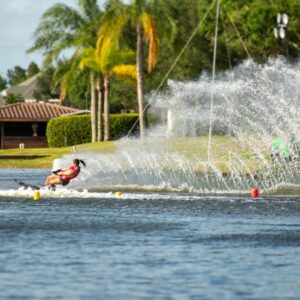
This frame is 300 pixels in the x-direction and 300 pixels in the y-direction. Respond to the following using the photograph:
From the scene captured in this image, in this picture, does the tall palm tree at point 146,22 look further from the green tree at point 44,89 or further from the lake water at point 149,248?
the green tree at point 44,89

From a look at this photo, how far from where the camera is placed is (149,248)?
28.8 m

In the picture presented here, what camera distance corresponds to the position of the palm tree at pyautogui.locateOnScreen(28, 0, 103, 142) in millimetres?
93625

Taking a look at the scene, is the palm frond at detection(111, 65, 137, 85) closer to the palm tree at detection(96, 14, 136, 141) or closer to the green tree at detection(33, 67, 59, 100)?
the palm tree at detection(96, 14, 136, 141)

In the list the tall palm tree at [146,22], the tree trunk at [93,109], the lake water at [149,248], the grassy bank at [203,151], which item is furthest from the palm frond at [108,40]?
the lake water at [149,248]

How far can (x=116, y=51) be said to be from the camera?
290 feet

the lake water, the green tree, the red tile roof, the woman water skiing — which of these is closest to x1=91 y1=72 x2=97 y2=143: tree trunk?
the red tile roof

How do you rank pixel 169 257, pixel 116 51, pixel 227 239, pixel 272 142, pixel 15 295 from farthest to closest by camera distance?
1. pixel 116 51
2. pixel 272 142
3. pixel 227 239
4. pixel 169 257
5. pixel 15 295

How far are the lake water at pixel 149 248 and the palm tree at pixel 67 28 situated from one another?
50170 millimetres

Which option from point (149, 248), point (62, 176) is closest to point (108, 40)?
point (62, 176)

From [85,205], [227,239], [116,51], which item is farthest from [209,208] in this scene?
[116,51]

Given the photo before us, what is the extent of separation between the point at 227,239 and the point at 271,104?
34839 millimetres

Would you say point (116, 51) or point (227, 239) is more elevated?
point (116, 51)

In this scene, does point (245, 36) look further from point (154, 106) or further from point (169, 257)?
point (169, 257)

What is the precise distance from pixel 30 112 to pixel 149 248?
85503 mm
